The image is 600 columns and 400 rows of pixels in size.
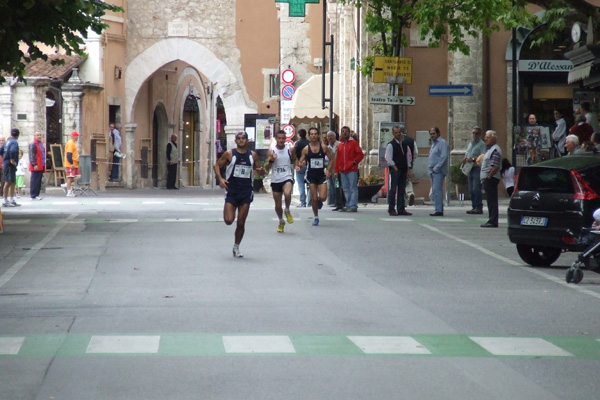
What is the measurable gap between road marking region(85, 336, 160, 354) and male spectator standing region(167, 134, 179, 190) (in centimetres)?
4047

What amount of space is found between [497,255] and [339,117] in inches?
994

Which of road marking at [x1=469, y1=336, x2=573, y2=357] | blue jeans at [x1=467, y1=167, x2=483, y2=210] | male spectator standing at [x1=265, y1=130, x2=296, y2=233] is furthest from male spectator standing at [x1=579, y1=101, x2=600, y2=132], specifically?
road marking at [x1=469, y1=336, x2=573, y2=357]

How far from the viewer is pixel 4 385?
7.75 meters

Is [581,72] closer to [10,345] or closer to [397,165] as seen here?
[397,165]

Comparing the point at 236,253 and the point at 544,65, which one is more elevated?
the point at 544,65

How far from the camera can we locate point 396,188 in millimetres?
26391

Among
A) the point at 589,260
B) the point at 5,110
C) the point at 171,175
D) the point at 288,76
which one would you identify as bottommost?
the point at 589,260

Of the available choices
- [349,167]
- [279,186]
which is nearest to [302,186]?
[349,167]

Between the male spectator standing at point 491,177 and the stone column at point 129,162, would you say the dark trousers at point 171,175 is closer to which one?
the stone column at point 129,162

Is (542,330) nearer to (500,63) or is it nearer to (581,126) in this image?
(581,126)

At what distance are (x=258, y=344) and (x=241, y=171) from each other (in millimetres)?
8330

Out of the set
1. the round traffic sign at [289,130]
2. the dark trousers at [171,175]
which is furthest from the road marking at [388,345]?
the dark trousers at [171,175]

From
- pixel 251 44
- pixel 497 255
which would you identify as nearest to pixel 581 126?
pixel 497 255

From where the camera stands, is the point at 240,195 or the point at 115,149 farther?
the point at 115,149
